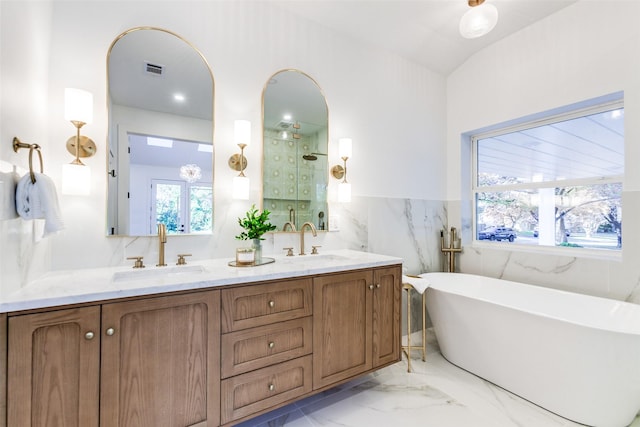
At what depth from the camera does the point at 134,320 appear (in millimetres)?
1148

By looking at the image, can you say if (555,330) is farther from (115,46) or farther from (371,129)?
(115,46)

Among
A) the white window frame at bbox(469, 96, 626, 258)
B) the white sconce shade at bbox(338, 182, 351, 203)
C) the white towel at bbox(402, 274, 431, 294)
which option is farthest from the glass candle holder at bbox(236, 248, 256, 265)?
the white window frame at bbox(469, 96, 626, 258)

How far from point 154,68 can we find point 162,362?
1.67 m

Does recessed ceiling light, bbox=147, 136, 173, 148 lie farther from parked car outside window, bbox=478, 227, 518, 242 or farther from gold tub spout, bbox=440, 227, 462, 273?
parked car outside window, bbox=478, 227, 518, 242

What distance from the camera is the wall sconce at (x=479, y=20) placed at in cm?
190

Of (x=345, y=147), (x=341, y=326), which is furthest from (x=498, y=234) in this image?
(x=341, y=326)

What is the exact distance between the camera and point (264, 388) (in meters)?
1.44

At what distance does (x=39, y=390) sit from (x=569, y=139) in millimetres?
3768

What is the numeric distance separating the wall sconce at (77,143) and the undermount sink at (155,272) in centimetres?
47

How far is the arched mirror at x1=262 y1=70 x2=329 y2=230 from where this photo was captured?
83.0 inches

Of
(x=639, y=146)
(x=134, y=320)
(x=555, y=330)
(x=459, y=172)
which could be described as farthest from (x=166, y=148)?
(x=639, y=146)

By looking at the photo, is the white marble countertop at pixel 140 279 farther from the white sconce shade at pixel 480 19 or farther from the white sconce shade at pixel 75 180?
the white sconce shade at pixel 480 19

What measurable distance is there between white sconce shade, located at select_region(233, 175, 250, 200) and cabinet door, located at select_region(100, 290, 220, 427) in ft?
2.51

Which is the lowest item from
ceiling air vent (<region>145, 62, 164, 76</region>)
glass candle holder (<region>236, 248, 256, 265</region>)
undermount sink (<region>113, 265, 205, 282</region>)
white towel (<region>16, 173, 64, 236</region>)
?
undermount sink (<region>113, 265, 205, 282</region>)
